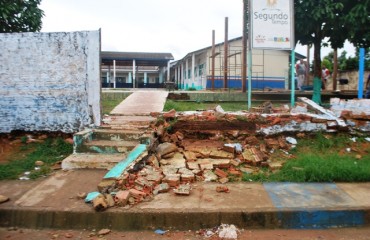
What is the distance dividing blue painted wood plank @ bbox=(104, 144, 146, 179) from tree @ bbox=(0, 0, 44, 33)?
16.4 feet

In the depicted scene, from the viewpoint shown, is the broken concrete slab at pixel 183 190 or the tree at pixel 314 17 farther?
the tree at pixel 314 17

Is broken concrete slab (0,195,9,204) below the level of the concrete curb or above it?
above

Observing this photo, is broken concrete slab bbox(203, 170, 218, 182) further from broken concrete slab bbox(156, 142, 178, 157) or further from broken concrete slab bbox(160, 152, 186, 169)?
broken concrete slab bbox(156, 142, 178, 157)

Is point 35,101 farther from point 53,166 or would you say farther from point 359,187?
point 359,187

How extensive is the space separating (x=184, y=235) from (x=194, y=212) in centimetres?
27

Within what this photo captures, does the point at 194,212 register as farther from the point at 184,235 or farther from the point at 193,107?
the point at 193,107

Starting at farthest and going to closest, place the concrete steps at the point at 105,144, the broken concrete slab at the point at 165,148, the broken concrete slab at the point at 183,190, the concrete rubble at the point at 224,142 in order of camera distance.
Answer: the broken concrete slab at the point at 165,148 → the concrete steps at the point at 105,144 → the concrete rubble at the point at 224,142 → the broken concrete slab at the point at 183,190

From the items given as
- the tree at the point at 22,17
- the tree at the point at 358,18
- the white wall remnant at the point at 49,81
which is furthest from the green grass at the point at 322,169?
the tree at the point at 22,17

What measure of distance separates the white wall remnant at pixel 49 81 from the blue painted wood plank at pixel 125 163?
64.4 inches

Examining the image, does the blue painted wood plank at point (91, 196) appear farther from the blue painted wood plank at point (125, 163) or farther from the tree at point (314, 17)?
the tree at point (314, 17)

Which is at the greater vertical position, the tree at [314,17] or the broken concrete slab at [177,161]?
the tree at [314,17]

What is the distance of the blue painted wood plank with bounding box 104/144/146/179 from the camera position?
4.17 meters

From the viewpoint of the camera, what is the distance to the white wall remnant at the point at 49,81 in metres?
6.14

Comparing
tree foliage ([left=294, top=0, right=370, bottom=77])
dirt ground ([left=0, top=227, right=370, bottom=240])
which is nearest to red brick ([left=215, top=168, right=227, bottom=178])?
dirt ground ([left=0, top=227, right=370, bottom=240])
